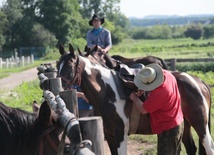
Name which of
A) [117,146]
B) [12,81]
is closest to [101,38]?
[117,146]

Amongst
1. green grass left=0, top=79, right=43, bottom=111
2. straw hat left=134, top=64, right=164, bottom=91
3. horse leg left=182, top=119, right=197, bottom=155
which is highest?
straw hat left=134, top=64, right=164, bottom=91

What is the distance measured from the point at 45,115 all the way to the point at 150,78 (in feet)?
6.24

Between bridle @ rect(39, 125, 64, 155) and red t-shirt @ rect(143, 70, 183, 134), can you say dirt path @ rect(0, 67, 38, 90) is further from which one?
bridle @ rect(39, 125, 64, 155)

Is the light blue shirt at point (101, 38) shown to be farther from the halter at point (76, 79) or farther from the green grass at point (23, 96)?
the green grass at point (23, 96)

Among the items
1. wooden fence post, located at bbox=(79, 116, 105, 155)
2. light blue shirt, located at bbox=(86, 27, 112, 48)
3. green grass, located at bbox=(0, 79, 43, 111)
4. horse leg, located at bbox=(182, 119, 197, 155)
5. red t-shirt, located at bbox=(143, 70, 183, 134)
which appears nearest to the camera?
wooden fence post, located at bbox=(79, 116, 105, 155)

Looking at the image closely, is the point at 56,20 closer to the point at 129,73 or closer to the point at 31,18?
the point at 31,18

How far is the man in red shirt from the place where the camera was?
168 inches

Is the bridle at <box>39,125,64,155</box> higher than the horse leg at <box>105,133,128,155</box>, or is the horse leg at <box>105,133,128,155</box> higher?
the bridle at <box>39,125,64,155</box>

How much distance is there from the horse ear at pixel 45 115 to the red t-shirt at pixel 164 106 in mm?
1785

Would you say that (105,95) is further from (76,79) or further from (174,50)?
(174,50)

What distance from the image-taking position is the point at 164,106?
14.2 ft

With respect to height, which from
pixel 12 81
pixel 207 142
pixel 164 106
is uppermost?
pixel 164 106

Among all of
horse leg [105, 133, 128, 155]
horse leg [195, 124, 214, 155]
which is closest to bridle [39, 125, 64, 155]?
horse leg [105, 133, 128, 155]

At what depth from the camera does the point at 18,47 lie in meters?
50.7
